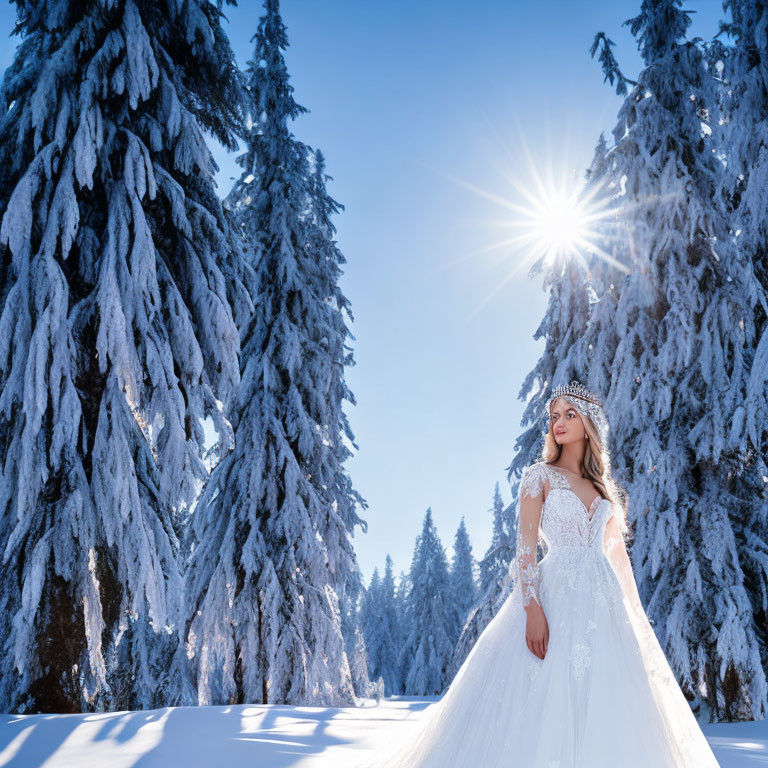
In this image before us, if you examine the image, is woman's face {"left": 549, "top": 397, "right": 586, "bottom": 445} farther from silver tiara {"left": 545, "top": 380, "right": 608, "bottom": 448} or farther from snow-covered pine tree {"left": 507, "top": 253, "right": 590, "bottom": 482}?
snow-covered pine tree {"left": 507, "top": 253, "right": 590, "bottom": 482}

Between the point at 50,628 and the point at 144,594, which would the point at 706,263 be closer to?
the point at 144,594

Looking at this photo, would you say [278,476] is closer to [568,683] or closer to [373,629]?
[568,683]

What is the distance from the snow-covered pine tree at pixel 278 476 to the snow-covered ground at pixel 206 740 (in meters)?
5.98

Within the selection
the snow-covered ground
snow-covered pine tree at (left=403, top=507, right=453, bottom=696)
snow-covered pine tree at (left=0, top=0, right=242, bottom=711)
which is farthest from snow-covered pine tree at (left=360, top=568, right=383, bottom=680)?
the snow-covered ground

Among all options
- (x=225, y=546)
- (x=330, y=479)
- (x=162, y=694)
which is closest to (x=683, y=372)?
(x=330, y=479)

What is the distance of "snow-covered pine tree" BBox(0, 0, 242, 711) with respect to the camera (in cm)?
646

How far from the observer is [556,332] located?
42.2ft

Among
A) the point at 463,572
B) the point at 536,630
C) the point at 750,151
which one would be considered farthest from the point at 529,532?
the point at 463,572

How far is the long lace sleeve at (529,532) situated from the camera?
370 centimetres

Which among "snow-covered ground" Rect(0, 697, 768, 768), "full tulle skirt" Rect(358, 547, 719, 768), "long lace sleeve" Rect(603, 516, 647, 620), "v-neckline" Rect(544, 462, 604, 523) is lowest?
"snow-covered ground" Rect(0, 697, 768, 768)

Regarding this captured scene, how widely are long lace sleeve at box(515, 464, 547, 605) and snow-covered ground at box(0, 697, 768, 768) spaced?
1.31m

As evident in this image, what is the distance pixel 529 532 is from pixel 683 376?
798cm

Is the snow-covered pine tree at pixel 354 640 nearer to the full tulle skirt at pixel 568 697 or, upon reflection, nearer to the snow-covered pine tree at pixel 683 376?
the snow-covered pine tree at pixel 683 376

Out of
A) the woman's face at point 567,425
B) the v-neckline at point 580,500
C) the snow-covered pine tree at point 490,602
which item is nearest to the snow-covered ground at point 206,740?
the v-neckline at point 580,500
